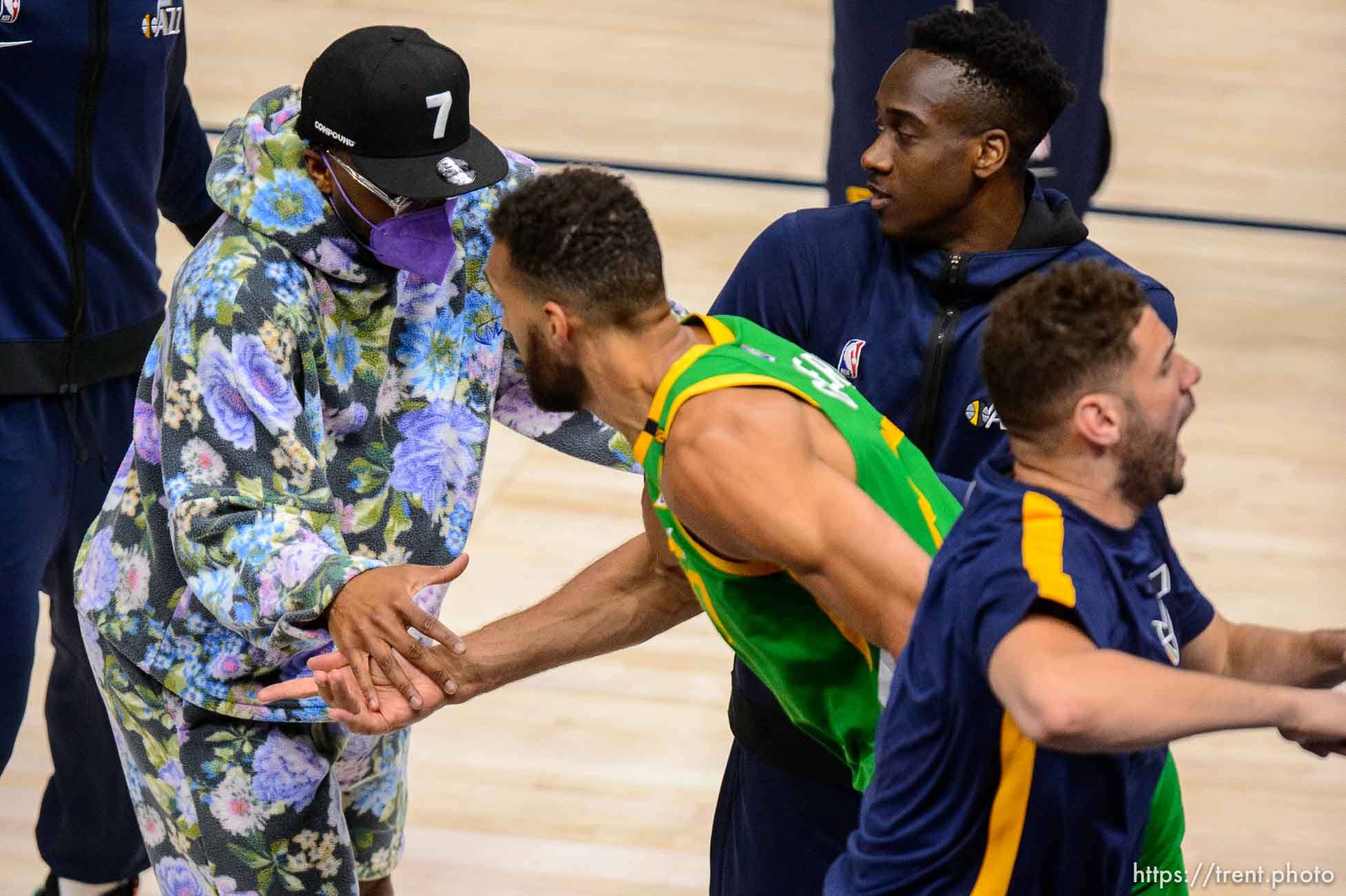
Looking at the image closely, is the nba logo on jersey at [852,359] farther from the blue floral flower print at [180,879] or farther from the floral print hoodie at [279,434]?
the blue floral flower print at [180,879]

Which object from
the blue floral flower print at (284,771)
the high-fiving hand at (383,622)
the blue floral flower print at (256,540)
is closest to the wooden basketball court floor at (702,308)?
the blue floral flower print at (284,771)

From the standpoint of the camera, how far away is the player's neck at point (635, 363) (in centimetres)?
180

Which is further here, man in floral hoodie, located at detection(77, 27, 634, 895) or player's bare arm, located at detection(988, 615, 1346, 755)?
man in floral hoodie, located at detection(77, 27, 634, 895)

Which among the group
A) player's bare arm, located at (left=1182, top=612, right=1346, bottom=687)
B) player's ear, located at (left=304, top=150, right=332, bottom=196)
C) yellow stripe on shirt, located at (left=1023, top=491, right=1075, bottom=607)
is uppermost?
player's ear, located at (left=304, top=150, right=332, bottom=196)

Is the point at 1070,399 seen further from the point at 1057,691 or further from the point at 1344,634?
the point at 1344,634

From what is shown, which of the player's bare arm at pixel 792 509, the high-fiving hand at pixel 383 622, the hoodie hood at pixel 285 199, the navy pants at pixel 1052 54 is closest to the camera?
the player's bare arm at pixel 792 509

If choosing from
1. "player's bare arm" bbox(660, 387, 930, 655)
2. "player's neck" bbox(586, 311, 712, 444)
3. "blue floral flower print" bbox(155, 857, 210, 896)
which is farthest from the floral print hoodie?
"player's bare arm" bbox(660, 387, 930, 655)

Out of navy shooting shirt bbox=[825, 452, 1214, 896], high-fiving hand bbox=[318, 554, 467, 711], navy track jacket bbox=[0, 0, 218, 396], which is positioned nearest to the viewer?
navy shooting shirt bbox=[825, 452, 1214, 896]

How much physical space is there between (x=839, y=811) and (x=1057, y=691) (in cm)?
89

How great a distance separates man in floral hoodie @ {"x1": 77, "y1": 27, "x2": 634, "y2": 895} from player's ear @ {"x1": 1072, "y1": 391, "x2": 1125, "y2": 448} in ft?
2.61

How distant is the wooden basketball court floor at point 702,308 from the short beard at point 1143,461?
173 cm

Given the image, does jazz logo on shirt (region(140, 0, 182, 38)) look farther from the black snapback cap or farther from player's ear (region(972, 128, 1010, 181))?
player's ear (region(972, 128, 1010, 181))

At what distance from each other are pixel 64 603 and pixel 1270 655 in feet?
5.87

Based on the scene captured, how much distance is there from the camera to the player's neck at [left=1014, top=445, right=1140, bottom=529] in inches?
58.2
